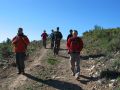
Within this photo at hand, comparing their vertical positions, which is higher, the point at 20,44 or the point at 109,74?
the point at 20,44

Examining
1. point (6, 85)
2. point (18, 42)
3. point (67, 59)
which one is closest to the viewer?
point (6, 85)

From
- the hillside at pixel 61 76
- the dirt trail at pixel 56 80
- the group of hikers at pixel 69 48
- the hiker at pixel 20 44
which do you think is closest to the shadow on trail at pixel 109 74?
the hillside at pixel 61 76

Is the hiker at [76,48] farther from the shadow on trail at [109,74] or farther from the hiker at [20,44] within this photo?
the hiker at [20,44]

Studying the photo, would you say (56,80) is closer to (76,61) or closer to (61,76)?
(61,76)

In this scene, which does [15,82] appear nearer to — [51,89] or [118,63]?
[51,89]

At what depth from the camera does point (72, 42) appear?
16.0 m

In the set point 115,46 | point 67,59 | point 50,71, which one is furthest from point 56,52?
point 50,71

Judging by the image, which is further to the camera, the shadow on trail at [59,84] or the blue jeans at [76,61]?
the blue jeans at [76,61]

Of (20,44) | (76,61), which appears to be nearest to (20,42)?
(20,44)

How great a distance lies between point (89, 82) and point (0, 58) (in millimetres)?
9136

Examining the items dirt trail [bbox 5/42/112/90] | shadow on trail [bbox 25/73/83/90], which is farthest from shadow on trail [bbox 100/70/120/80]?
shadow on trail [bbox 25/73/83/90]

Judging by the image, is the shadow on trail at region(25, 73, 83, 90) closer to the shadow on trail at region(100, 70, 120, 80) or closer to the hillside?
the hillside

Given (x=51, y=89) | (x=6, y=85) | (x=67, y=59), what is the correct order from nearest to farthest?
(x=51, y=89), (x=6, y=85), (x=67, y=59)

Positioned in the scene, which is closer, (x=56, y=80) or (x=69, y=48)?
(x=56, y=80)
